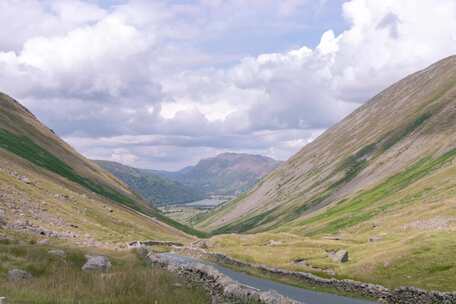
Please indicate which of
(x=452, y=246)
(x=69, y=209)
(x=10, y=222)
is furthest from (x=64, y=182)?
(x=452, y=246)

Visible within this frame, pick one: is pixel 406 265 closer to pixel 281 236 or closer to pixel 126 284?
pixel 126 284

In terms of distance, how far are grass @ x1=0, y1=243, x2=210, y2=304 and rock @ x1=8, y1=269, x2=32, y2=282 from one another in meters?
0.38

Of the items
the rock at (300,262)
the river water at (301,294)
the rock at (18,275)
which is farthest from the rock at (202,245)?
the rock at (18,275)

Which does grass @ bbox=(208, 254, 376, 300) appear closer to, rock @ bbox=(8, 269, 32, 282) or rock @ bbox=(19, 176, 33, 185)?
rock @ bbox=(19, 176, 33, 185)

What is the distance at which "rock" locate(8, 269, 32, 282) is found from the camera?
2731cm

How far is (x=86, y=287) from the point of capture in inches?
983

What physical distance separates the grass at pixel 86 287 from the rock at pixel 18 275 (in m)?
0.38

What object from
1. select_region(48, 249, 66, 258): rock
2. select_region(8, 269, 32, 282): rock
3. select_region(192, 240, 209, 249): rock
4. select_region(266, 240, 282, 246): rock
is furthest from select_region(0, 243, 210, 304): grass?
select_region(192, 240, 209, 249): rock

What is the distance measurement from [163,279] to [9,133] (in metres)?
187

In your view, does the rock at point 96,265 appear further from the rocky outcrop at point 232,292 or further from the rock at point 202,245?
the rock at point 202,245

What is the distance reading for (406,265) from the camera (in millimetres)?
74500

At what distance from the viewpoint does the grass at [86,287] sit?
2248cm

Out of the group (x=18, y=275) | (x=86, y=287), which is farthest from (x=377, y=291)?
(x=18, y=275)

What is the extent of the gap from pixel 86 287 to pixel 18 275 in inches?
216
